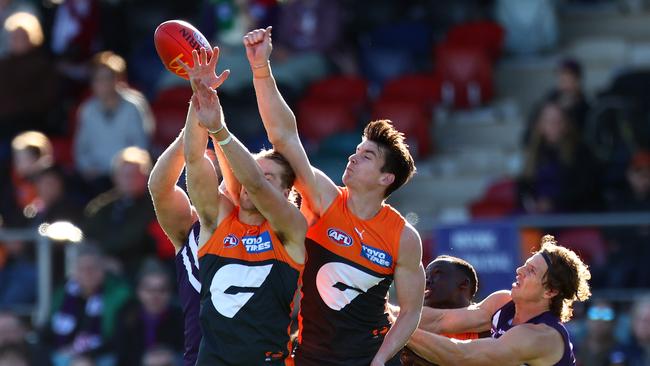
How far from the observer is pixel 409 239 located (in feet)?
24.5

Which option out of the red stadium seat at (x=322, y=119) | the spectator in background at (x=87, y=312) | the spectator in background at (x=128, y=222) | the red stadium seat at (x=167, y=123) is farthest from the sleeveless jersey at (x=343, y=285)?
the red stadium seat at (x=167, y=123)

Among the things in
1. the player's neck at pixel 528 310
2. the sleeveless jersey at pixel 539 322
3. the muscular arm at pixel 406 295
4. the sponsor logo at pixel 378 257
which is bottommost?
the sleeveless jersey at pixel 539 322

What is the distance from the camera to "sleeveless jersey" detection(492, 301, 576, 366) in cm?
774

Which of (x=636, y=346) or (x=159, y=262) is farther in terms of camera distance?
(x=159, y=262)

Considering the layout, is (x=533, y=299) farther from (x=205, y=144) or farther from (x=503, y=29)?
(x=503, y=29)

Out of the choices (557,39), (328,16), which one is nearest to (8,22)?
(328,16)

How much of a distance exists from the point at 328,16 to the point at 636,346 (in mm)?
4777

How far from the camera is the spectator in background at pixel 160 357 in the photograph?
36.0 feet

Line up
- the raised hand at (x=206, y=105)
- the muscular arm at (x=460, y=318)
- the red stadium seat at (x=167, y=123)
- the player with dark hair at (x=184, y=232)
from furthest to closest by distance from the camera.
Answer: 1. the red stadium seat at (x=167, y=123)
2. the muscular arm at (x=460, y=318)
3. the player with dark hair at (x=184, y=232)
4. the raised hand at (x=206, y=105)

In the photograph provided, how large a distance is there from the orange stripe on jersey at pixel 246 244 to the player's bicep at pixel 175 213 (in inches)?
14.0

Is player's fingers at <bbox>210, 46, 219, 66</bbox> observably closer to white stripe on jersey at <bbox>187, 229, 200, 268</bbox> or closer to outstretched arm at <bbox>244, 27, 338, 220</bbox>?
outstretched arm at <bbox>244, 27, 338, 220</bbox>

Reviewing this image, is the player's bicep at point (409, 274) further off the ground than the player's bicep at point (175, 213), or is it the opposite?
the player's bicep at point (175, 213)

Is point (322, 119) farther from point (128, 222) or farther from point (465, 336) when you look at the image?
point (465, 336)

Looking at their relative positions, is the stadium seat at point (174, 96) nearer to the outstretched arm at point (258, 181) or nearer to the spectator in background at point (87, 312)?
the spectator in background at point (87, 312)
